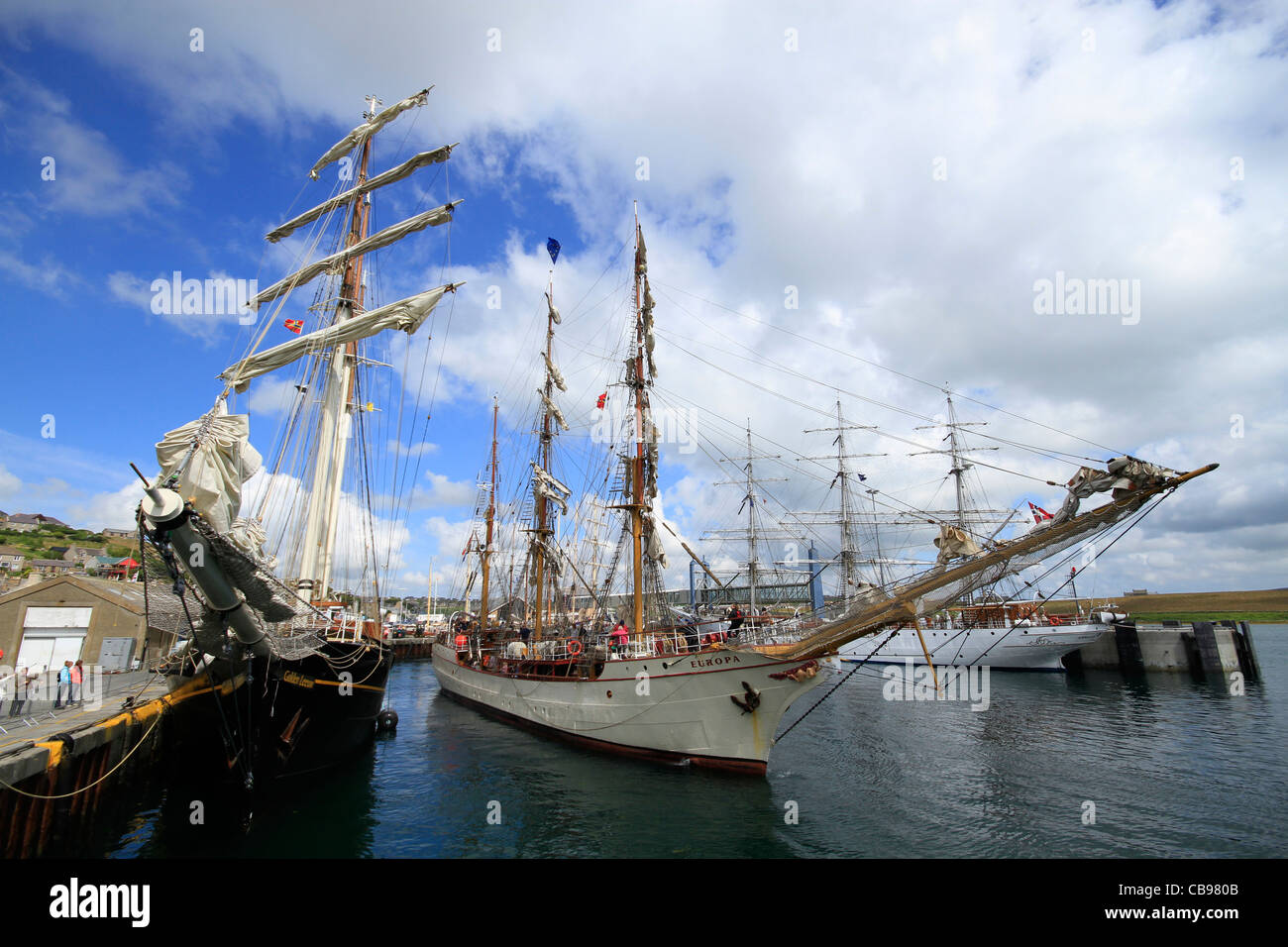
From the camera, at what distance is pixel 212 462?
10.0 metres

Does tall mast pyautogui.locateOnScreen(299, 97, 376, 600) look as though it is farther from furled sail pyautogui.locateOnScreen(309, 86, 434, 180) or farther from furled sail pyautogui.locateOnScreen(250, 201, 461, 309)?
furled sail pyautogui.locateOnScreen(309, 86, 434, 180)

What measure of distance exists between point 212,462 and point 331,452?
13.1 metres

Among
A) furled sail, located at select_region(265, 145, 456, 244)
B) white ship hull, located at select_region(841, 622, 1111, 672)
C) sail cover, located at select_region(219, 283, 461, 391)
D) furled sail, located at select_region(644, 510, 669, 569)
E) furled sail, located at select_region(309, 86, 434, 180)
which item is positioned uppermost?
furled sail, located at select_region(309, 86, 434, 180)

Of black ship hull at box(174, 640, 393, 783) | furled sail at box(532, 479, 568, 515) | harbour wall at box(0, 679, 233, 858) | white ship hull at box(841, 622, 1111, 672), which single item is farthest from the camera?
white ship hull at box(841, 622, 1111, 672)

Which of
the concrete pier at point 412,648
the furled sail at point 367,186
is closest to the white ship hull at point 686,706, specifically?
the furled sail at point 367,186

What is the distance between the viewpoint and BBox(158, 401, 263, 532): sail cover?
9805 millimetres

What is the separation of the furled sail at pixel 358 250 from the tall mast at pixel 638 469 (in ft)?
28.8

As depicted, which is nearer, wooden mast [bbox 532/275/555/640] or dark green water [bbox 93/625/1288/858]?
dark green water [bbox 93/625/1288/858]

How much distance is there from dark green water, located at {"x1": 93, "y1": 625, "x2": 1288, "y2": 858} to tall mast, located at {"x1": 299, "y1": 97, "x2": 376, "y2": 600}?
7.40 metres

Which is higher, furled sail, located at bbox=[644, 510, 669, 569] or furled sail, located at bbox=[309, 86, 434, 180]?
furled sail, located at bbox=[309, 86, 434, 180]

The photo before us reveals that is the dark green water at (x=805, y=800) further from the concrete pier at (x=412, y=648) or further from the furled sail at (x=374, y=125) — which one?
the concrete pier at (x=412, y=648)

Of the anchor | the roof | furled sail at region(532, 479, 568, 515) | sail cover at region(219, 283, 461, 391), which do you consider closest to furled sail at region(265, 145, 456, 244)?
sail cover at region(219, 283, 461, 391)
